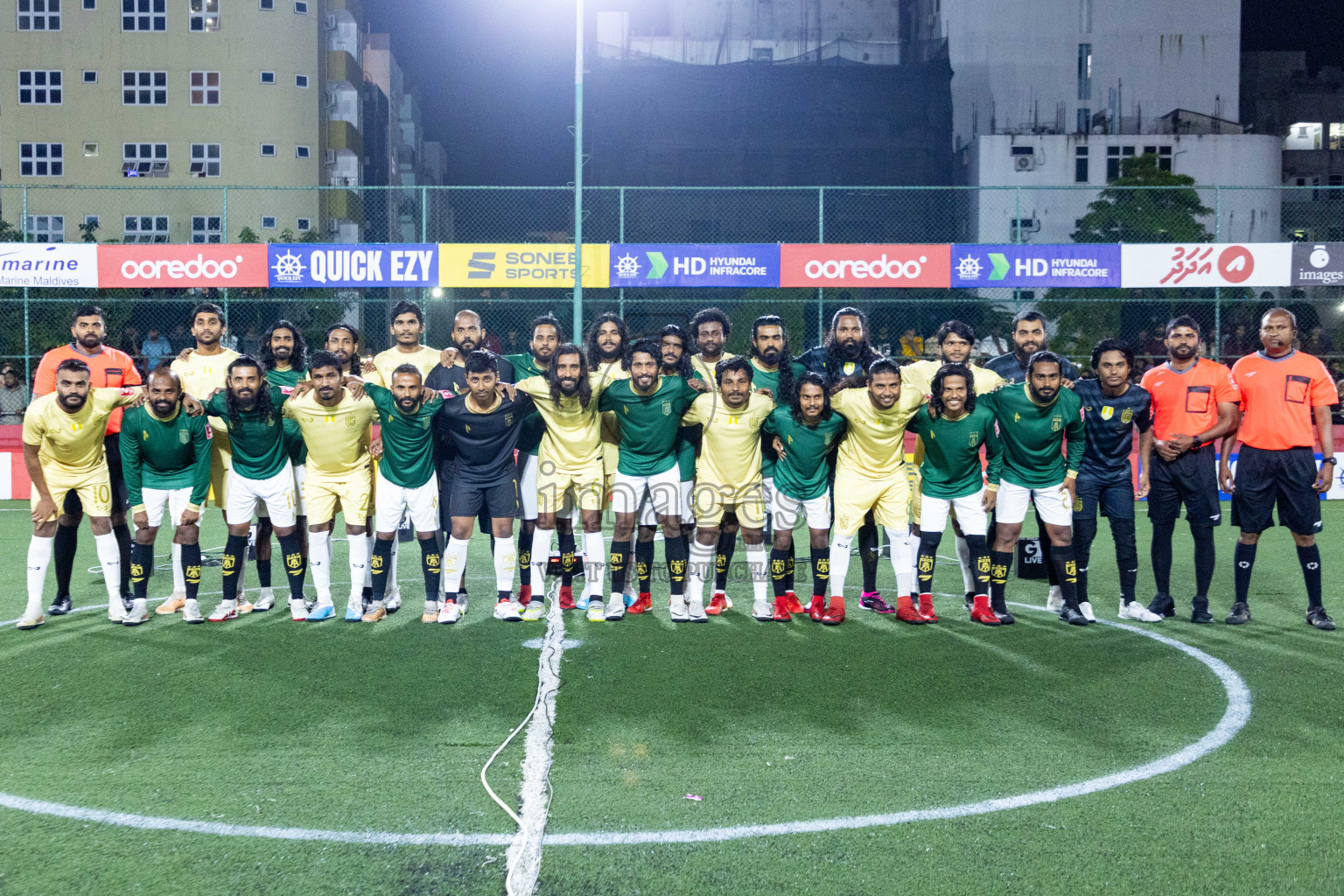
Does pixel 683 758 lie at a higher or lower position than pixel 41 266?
lower

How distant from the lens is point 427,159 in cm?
5691

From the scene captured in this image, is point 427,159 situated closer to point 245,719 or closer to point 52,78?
point 52,78

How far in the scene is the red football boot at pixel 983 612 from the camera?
21.0 ft

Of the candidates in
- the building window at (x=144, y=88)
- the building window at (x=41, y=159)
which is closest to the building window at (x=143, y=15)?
the building window at (x=144, y=88)

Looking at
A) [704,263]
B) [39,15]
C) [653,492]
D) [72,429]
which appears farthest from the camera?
[39,15]

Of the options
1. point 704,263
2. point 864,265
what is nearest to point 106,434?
point 704,263

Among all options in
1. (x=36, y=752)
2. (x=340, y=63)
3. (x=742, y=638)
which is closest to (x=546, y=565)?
(x=742, y=638)

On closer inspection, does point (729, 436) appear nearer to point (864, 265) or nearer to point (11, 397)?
point (864, 265)

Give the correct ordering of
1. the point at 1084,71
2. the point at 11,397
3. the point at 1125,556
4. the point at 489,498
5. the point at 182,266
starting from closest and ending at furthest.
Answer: the point at 489,498
the point at 1125,556
the point at 182,266
the point at 11,397
the point at 1084,71

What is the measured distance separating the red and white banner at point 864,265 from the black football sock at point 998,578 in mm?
9252

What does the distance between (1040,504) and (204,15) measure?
35.0 meters

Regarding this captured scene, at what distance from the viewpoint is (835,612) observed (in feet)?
21.0

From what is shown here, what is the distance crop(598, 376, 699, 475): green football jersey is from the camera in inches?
254

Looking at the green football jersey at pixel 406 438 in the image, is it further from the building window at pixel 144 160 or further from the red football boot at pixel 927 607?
the building window at pixel 144 160
